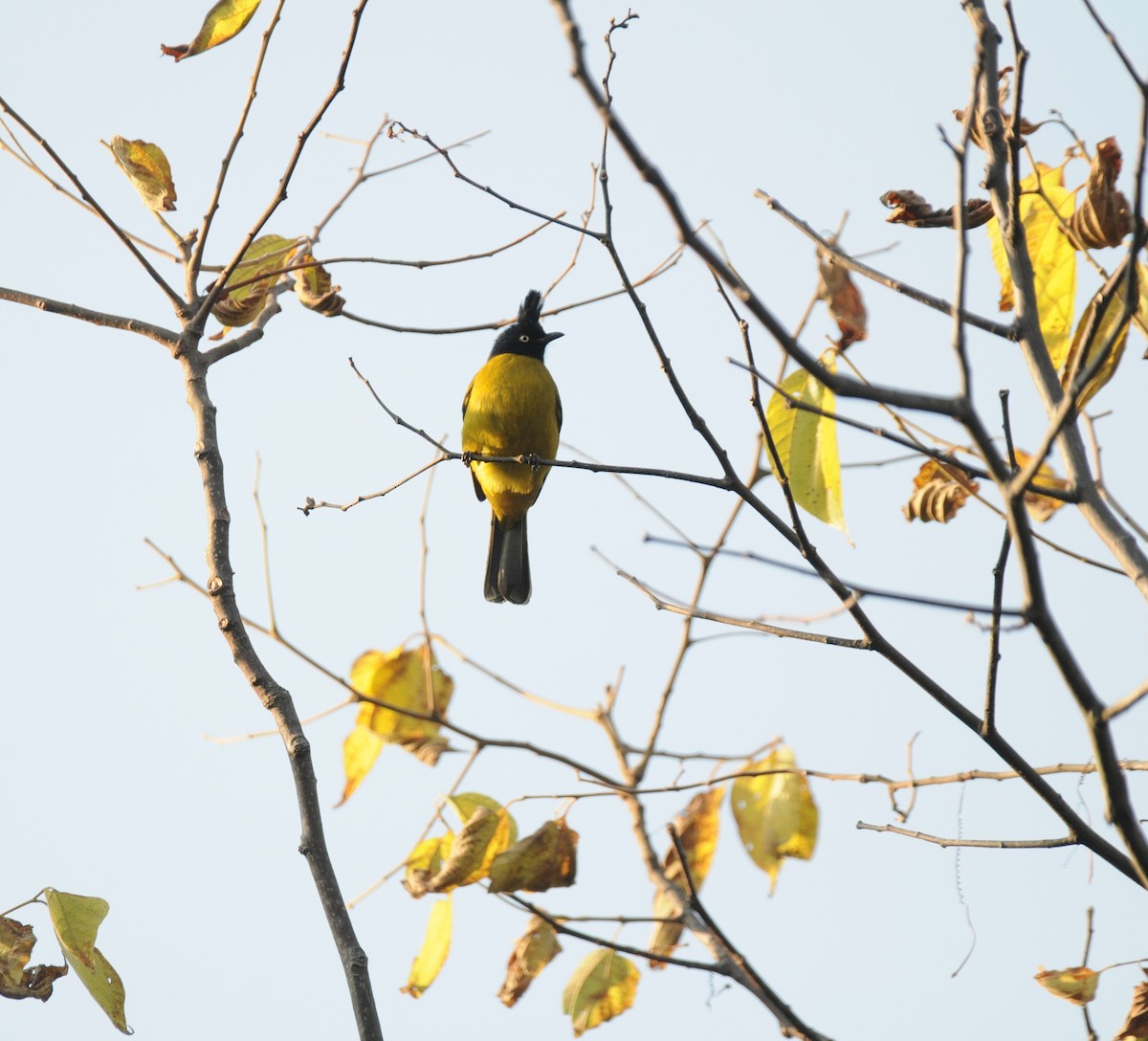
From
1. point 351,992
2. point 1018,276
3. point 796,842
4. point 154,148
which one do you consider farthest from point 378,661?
point 1018,276

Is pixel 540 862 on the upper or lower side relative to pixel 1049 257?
lower

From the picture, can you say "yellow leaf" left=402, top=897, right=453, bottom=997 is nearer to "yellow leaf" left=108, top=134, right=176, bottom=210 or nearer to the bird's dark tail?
"yellow leaf" left=108, top=134, right=176, bottom=210

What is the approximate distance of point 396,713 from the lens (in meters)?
3.65

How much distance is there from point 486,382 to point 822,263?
3703mm

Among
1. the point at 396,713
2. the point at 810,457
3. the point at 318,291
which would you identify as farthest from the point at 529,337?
the point at 810,457

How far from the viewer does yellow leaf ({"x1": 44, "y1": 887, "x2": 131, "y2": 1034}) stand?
83.6 inches

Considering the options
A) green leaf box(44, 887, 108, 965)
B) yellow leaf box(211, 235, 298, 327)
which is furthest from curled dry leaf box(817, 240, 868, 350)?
green leaf box(44, 887, 108, 965)

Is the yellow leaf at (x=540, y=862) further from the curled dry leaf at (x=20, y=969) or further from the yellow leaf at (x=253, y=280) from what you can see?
the yellow leaf at (x=253, y=280)

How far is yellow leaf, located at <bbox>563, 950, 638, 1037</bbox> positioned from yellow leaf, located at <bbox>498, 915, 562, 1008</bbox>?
0.34 feet

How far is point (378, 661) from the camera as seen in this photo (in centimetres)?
382

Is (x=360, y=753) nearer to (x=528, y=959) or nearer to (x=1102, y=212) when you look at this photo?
(x=528, y=959)

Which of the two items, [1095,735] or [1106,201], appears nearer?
[1095,735]

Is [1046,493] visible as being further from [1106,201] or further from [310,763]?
[310,763]

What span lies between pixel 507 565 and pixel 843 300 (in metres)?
3.95
